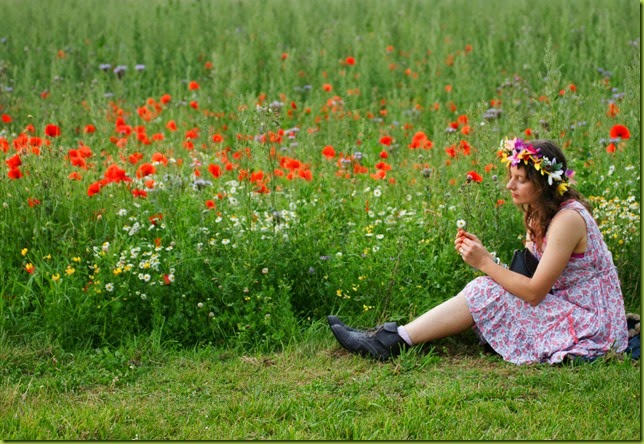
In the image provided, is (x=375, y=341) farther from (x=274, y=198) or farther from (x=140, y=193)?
(x=140, y=193)

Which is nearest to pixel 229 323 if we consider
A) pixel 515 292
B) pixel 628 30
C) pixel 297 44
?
pixel 515 292

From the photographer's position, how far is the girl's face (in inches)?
167

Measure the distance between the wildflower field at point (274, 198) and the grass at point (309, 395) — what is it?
0.76 feet

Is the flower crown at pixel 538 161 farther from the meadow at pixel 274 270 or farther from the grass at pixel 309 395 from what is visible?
the grass at pixel 309 395

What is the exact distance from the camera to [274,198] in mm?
5035

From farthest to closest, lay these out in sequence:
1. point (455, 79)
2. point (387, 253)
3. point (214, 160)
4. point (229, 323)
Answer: point (455, 79) < point (214, 160) < point (387, 253) < point (229, 323)

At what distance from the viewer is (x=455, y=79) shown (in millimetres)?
8375

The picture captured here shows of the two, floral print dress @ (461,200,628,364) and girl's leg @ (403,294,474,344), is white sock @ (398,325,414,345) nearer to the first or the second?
girl's leg @ (403,294,474,344)

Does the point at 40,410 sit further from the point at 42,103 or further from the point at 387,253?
the point at 42,103

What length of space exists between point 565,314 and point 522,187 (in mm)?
599

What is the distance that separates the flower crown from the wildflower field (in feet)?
1.46

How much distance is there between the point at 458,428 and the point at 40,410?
1.63 metres

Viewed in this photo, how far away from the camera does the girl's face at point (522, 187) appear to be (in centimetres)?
423

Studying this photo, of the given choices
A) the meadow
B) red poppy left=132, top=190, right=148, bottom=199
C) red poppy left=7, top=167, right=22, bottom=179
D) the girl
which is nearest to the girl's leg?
the girl
